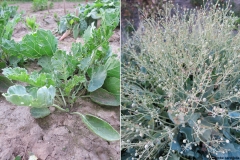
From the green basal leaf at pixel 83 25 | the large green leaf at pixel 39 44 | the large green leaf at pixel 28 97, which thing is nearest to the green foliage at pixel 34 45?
the large green leaf at pixel 39 44

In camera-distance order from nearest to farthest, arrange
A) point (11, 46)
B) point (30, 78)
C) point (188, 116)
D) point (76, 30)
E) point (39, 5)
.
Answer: point (30, 78)
point (188, 116)
point (11, 46)
point (76, 30)
point (39, 5)

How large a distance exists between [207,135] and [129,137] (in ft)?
1.39

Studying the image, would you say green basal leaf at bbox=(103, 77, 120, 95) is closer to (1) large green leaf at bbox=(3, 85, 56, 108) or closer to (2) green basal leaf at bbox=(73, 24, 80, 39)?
(1) large green leaf at bbox=(3, 85, 56, 108)

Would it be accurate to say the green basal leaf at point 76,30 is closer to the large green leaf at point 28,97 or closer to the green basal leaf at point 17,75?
the green basal leaf at point 17,75

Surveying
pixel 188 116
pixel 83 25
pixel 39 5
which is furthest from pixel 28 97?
pixel 39 5

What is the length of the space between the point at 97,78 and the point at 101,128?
0.31 metres

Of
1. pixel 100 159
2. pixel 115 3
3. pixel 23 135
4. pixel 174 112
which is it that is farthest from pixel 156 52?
pixel 115 3

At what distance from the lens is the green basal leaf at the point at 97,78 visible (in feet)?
4.77

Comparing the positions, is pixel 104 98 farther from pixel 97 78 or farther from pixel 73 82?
pixel 73 82

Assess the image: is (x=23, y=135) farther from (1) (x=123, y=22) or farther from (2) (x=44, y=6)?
(2) (x=44, y=6)

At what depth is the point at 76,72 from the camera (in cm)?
166

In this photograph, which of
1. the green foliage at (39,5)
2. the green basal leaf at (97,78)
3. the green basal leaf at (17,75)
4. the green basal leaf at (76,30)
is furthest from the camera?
the green foliage at (39,5)

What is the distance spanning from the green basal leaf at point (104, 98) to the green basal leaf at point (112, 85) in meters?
0.03

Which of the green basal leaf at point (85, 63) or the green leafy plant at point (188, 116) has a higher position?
the green basal leaf at point (85, 63)
